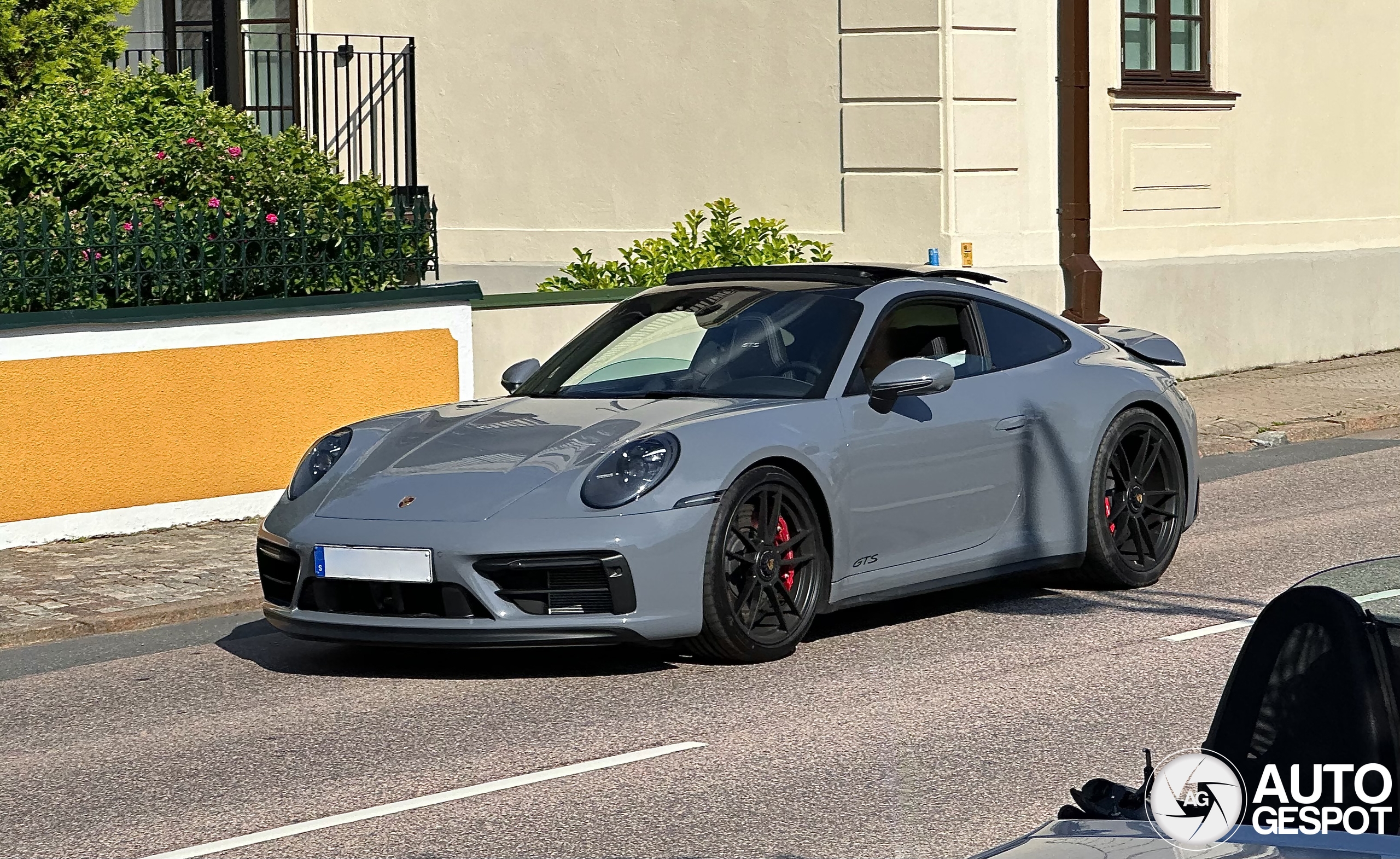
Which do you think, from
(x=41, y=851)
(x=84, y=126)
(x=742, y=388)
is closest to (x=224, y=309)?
(x=84, y=126)

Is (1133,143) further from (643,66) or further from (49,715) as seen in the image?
(49,715)

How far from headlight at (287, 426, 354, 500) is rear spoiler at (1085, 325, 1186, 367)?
358 cm

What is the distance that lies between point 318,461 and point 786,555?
6.26ft

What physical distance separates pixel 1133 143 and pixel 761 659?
1157cm

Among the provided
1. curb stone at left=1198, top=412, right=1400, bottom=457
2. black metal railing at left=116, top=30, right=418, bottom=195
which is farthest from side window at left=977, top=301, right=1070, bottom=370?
black metal railing at left=116, top=30, right=418, bottom=195

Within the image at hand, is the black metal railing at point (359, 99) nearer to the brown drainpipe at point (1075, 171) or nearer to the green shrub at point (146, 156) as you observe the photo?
the green shrub at point (146, 156)

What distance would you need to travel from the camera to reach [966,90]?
51.9 feet

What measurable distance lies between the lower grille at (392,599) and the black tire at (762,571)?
2.75 ft

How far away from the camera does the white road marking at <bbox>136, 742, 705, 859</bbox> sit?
5070 mm

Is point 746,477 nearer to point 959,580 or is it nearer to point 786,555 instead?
point 786,555

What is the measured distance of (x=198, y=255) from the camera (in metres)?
11.2

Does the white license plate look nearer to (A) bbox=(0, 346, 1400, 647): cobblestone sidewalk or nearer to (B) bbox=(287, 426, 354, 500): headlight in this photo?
(B) bbox=(287, 426, 354, 500): headlight

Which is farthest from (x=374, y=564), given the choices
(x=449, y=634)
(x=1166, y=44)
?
(x=1166, y=44)

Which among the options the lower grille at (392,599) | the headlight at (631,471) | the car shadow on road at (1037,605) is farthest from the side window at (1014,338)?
the lower grille at (392,599)
